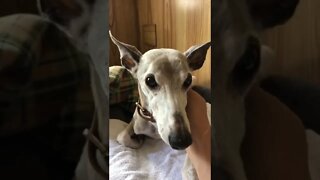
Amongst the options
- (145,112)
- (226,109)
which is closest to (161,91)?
(145,112)

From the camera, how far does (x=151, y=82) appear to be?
20.3 inches

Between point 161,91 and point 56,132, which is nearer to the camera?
point 56,132

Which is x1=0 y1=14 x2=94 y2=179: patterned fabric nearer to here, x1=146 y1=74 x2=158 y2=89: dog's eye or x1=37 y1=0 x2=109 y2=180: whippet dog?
x1=37 y1=0 x2=109 y2=180: whippet dog

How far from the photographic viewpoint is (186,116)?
0.48 m

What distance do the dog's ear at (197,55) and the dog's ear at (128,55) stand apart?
82 millimetres

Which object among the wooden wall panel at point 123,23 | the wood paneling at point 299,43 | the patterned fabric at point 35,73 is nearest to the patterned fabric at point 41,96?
the patterned fabric at point 35,73

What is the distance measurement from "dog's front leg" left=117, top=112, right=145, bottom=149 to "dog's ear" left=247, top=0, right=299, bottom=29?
0.28 meters

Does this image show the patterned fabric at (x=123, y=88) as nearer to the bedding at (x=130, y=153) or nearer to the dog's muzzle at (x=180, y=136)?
the bedding at (x=130, y=153)

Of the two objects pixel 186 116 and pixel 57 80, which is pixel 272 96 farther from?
pixel 57 80

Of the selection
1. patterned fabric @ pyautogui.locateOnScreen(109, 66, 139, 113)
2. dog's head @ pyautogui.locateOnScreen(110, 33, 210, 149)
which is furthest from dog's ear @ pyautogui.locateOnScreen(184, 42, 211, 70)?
patterned fabric @ pyautogui.locateOnScreen(109, 66, 139, 113)

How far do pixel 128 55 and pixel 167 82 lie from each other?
72 mm

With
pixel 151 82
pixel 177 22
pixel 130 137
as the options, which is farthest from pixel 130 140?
pixel 177 22

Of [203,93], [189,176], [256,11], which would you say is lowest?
[189,176]

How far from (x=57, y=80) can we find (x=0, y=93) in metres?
0.06
